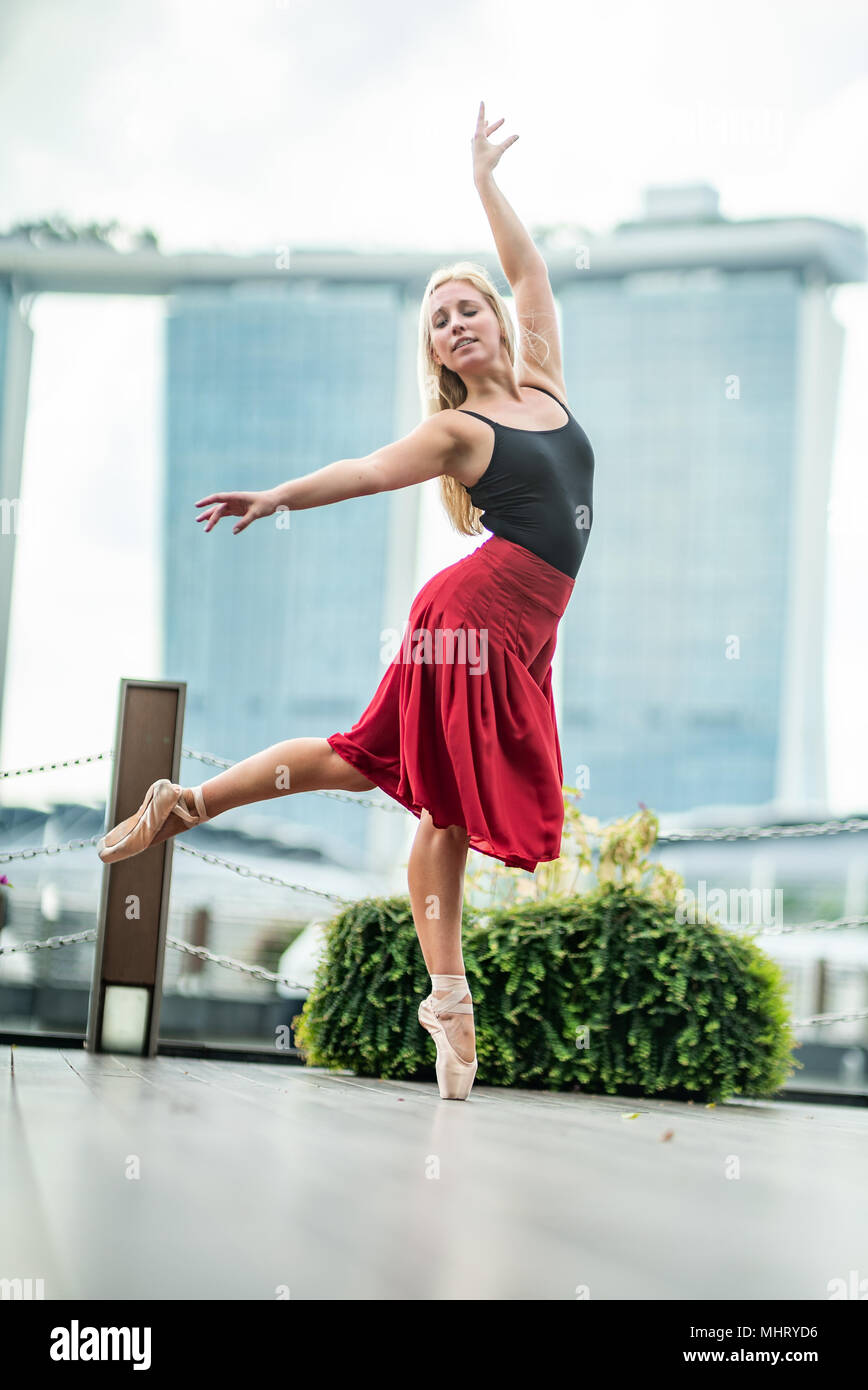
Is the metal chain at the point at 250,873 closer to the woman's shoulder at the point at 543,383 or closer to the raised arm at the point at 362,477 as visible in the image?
the raised arm at the point at 362,477

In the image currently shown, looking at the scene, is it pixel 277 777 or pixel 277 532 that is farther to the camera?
pixel 277 532

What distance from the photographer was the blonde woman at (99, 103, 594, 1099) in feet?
6.23

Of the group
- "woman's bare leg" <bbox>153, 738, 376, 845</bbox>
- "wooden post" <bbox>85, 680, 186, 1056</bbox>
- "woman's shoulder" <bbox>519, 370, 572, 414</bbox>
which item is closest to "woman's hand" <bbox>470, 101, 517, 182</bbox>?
"woman's shoulder" <bbox>519, 370, 572, 414</bbox>

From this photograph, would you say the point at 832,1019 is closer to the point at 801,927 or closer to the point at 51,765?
the point at 801,927

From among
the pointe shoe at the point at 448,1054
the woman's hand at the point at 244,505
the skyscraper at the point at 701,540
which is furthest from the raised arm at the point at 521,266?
the skyscraper at the point at 701,540

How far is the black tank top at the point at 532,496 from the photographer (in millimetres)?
2023

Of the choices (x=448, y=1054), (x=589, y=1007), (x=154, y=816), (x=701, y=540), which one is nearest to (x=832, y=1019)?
(x=589, y=1007)

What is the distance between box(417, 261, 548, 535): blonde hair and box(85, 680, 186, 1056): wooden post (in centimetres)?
76

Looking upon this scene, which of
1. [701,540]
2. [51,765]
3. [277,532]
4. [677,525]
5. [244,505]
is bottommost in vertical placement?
[51,765]

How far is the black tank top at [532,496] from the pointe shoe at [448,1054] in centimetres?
78

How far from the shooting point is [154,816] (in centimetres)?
195

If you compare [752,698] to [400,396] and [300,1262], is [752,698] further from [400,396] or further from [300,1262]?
[300,1262]

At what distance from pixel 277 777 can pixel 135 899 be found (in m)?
0.75

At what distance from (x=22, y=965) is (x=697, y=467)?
3816cm
